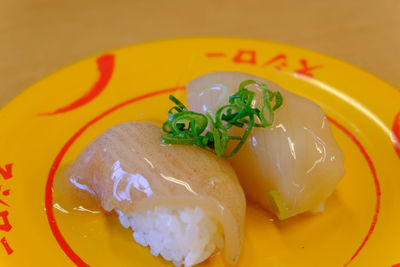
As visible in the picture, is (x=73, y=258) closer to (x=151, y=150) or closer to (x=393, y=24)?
(x=151, y=150)

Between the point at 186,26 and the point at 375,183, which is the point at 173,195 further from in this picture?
the point at 186,26

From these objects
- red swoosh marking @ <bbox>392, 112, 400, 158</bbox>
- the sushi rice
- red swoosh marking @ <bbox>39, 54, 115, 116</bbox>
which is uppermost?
red swoosh marking @ <bbox>39, 54, 115, 116</bbox>

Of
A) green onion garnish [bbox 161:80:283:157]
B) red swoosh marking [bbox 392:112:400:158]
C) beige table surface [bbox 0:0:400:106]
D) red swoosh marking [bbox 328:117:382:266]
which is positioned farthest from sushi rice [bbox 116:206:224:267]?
beige table surface [bbox 0:0:400:106]

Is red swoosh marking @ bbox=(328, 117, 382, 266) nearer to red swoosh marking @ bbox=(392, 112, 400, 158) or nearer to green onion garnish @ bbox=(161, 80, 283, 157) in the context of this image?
red swoosh marking @ bbox=(392, 112, 400, 158)

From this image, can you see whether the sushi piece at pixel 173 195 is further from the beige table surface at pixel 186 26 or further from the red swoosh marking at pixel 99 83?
the beige table surface at pixel 186 26

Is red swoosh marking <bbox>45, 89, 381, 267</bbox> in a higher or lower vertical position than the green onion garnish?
lower

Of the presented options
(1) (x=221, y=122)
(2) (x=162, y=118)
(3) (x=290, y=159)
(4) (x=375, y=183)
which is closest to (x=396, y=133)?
(4) (x=375, y=183)
